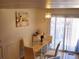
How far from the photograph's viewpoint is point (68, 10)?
6578mm

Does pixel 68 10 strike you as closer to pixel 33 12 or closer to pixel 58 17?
pixel 58 17


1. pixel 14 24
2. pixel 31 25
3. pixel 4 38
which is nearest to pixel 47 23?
pixel 31 25

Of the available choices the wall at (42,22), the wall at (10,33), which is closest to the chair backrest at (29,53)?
the wall at (10,33)

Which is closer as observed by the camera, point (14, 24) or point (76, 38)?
point (14, 24)

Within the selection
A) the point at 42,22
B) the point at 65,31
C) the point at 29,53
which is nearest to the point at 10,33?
the point at 29,53

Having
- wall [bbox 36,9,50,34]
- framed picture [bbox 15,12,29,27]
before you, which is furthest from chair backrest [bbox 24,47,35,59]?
wall [bbox 36,9,50,34]

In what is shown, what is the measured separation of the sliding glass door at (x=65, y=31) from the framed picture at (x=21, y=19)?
1732 millimetres

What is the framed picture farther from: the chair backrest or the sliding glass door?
the sliding glass door

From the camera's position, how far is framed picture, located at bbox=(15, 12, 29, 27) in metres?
5.14

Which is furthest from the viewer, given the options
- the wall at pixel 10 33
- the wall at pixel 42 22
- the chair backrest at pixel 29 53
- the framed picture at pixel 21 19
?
the wall at pixel 42 22

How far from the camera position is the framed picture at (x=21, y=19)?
514 cm

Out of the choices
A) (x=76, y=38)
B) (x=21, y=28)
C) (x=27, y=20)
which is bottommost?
(x=76, y=38)

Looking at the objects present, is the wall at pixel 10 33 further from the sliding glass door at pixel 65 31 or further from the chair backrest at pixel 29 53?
the sliding glass door at pixel 65 31

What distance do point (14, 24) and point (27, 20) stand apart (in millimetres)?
1074
